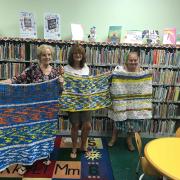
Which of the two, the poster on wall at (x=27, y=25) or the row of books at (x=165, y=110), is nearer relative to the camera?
the poster on wall at (x=27, y=25)

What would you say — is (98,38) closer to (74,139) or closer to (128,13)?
(128,13)

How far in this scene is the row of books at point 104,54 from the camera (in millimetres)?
3445

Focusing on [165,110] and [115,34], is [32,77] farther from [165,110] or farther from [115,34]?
[165,110]

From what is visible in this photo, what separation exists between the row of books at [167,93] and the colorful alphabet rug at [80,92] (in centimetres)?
106

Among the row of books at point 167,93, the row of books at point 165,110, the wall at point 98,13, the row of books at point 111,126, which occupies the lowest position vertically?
the row of books at point 111,126

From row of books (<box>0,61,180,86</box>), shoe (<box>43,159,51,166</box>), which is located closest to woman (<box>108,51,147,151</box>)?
row of books (<box>0,61,180,86</box>)

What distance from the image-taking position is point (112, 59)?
350cm

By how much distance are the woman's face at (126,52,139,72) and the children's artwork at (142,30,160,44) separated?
0.67m

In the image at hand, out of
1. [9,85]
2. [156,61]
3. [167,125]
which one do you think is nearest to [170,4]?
[156,61]

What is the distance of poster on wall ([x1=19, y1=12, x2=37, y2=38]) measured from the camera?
3324 millimetres

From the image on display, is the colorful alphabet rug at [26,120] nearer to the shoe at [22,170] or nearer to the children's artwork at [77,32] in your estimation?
the shoe at [22,170]

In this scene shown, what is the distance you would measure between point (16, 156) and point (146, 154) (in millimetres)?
1388

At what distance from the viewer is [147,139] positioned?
3.72m

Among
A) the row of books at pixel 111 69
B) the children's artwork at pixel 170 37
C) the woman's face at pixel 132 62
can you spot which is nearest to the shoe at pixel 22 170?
the row of books at pixel 111 69
